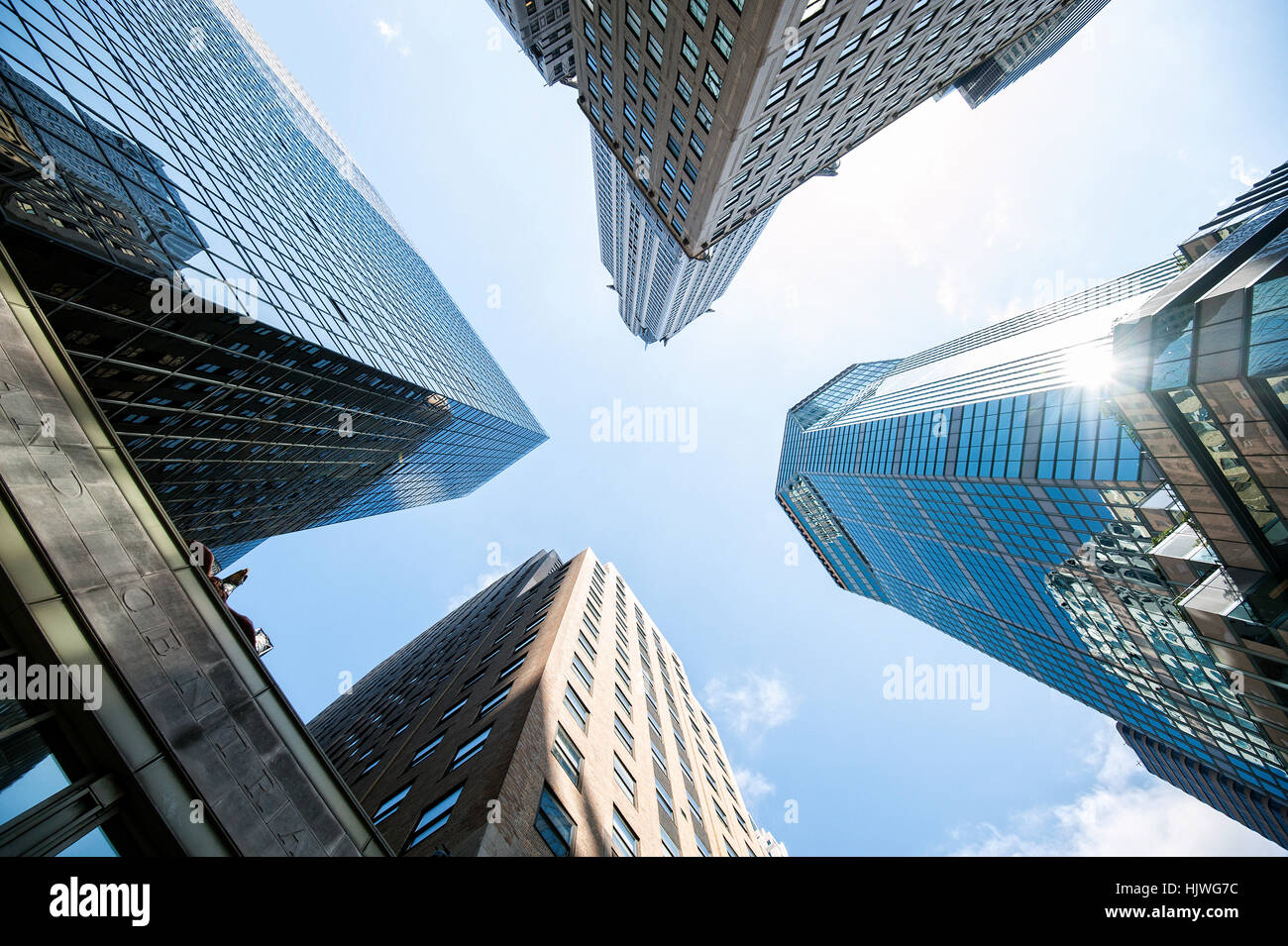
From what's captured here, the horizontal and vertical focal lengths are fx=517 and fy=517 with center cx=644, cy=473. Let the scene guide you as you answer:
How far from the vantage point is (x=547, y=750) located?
15.8m

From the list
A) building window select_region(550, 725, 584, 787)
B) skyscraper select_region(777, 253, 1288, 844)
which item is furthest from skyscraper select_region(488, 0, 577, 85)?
building window select_region(550, 725, 584, 787)

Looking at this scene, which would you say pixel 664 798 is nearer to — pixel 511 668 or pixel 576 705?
pixel 576 705

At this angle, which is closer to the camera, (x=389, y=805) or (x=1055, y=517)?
(x=389, y=805)

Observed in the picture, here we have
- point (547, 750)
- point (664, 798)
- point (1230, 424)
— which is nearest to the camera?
point (1230, 424)

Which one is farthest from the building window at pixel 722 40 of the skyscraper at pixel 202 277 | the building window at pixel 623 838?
the building window at pixel 623 838

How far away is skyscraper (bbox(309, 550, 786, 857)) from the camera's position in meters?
13.5

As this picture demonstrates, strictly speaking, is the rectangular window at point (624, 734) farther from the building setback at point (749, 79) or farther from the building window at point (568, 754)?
the building setback at point (749, 79)

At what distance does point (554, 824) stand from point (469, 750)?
4.71 m

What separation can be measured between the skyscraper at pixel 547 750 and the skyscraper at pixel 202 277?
55.3 ft

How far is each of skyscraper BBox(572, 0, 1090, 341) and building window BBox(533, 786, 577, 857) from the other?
29.0 m

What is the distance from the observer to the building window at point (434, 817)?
43.7ft

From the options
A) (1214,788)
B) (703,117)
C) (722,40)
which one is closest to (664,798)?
(722,40)

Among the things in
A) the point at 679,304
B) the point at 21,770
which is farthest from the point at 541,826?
the point at 679,304
